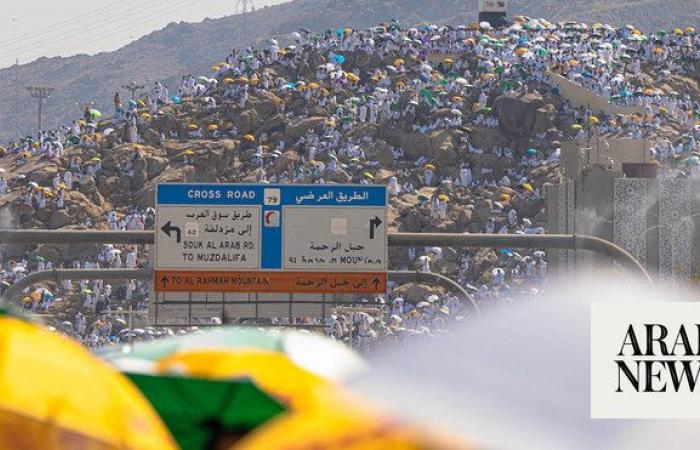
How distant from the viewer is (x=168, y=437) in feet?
5.26

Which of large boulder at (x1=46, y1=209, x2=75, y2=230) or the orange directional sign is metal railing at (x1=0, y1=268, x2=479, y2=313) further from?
large boulder at (x1=46, y1=209, x2=75, y2=230)

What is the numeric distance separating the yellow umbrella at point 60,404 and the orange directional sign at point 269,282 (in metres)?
22.9

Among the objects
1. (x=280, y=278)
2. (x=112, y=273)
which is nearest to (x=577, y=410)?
(x=112, y=273)

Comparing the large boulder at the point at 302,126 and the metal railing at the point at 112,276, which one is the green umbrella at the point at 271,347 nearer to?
the metal railing at the point at 112,276

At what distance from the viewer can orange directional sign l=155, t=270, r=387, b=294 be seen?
24.6 metres

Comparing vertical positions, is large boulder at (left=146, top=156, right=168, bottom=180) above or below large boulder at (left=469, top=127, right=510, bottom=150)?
below

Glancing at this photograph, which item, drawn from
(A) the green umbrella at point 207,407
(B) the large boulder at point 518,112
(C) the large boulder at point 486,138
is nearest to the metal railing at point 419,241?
(A) the green umbrella at point 207,407

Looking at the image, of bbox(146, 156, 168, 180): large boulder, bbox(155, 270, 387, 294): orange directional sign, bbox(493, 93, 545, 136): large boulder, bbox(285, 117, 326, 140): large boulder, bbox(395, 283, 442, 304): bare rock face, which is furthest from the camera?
bbox(285, 117, 326, 140): large boulder

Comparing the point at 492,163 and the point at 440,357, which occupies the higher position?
the point at 492,163

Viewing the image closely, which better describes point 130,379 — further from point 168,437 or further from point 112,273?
point 112,273

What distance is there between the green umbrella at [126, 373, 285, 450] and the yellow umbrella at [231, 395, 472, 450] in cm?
9

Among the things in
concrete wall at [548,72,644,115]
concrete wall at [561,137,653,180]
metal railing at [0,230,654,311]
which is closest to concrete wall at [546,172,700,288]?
concrete wall at [561,137,653,180]

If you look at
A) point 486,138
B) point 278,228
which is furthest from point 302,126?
point 278,228

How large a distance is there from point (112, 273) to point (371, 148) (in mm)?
78036
